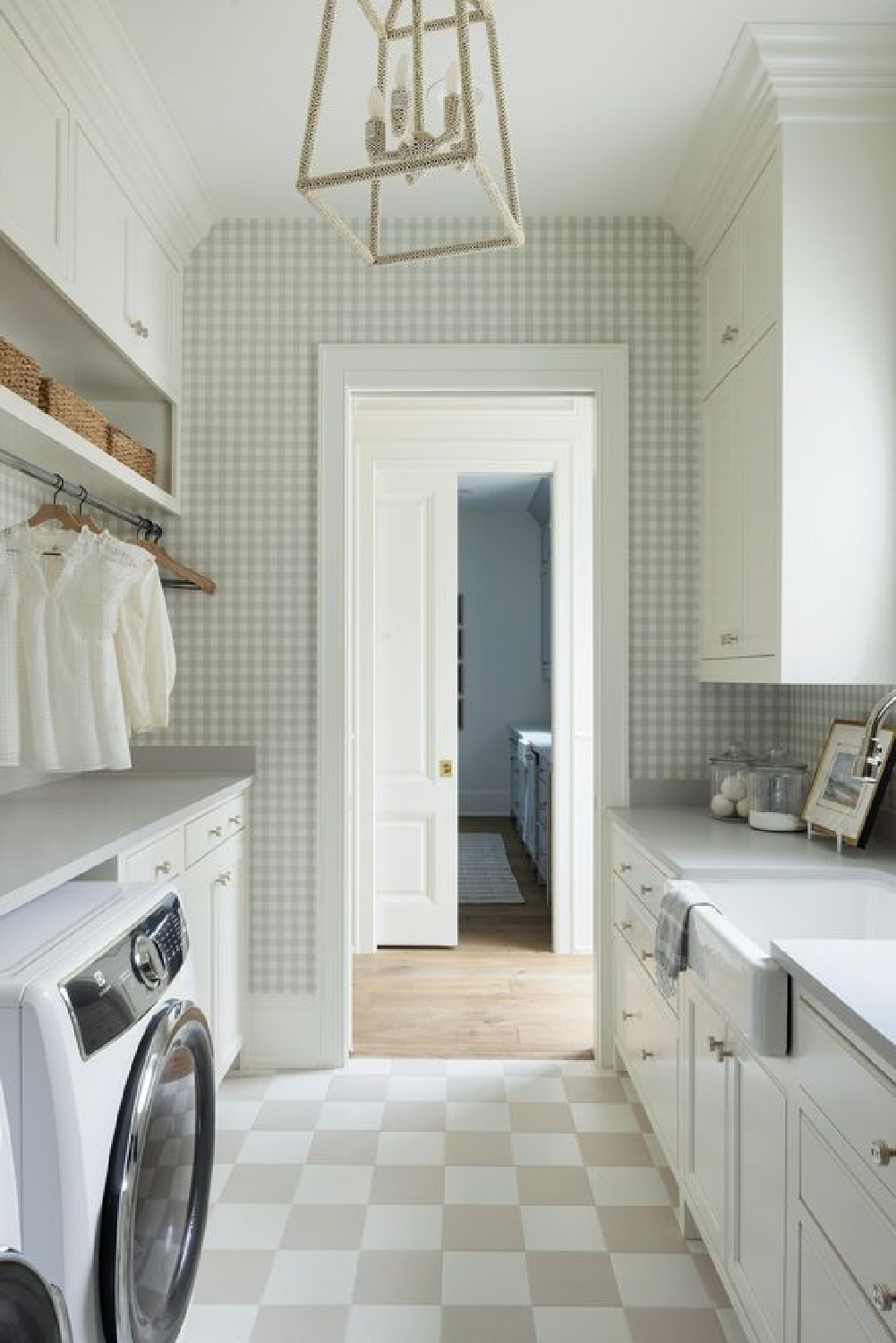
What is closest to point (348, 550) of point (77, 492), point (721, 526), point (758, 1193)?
point (77, 492)

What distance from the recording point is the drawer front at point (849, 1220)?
3.86 ft

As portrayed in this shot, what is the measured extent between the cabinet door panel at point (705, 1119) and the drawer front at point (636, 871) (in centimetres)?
42

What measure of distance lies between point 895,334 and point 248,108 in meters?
1.69

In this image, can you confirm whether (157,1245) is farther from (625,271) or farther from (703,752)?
(625,271)

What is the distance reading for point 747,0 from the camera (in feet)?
7.25

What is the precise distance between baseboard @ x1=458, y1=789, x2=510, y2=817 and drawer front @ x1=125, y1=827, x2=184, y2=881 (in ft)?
20.8

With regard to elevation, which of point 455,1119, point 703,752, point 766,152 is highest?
point 766,152

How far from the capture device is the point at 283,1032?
129 inches

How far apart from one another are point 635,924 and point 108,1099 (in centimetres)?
176

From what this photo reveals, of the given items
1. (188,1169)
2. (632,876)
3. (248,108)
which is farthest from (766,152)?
(188,1169)

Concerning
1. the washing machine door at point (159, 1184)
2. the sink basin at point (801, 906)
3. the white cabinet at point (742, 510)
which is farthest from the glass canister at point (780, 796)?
the washing machine door at point (159, 1184)

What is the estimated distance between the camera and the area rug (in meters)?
5.63

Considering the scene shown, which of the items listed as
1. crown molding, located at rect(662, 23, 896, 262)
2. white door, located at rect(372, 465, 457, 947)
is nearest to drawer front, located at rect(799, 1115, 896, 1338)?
crown molding, located at rect(662, 23, 896, 262)

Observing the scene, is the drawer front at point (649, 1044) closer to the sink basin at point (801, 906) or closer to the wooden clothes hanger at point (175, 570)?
the sink basin at point (801, 906)
